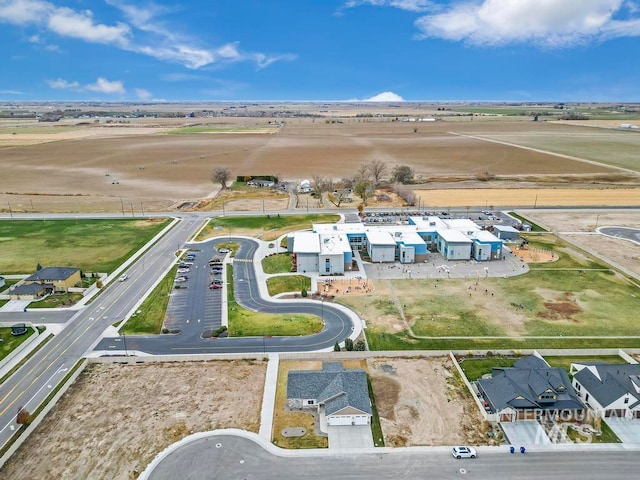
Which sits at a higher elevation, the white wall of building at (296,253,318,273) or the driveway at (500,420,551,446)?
the white wall of building at (296,253,318,273)

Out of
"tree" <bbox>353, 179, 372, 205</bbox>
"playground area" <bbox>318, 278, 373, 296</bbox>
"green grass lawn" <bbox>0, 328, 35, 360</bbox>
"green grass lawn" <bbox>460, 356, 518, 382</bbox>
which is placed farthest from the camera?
"tree" <bbox>353, 179, 372, 205</bbox>

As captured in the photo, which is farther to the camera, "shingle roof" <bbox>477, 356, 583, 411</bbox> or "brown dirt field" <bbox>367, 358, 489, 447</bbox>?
"shingle roof" <bbox>477, 356, 583, 411</bbox>

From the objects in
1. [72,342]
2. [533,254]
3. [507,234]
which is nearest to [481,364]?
[533,254]

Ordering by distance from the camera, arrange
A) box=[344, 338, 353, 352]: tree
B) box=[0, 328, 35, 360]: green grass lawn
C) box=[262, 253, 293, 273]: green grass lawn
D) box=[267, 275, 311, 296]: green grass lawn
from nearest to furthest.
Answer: box=[344, 338, 353, 352]: tree < box=[0, 328, 35, 360]: green grass lawn < box=[267, 275, 311, 296]: green grass lawn < box=[262, 253, 293, 273]: green grass lawn

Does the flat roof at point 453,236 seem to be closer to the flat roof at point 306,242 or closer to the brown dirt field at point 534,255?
the brown dirt field at point 534,255

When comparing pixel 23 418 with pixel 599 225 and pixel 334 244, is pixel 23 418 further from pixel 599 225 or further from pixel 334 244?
pixel 599 225

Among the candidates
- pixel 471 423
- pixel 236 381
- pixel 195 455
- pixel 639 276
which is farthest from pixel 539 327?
pixel 195 455


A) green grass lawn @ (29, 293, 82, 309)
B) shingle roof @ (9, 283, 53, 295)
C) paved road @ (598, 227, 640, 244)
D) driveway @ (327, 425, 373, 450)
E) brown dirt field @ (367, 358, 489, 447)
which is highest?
shingle roof @ (9, 283, 53, 295)

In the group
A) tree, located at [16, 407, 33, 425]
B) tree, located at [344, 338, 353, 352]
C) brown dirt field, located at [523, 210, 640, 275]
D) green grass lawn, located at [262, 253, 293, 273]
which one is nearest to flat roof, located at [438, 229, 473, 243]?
brown dirt field, located at [523, 210, 640, 275]

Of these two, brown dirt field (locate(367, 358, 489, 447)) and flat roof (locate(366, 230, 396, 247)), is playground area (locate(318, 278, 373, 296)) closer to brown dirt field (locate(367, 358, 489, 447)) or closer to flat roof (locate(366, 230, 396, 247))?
flat roof (locate(366, 230, 396, 247))
